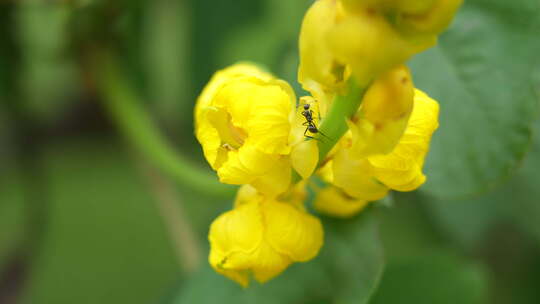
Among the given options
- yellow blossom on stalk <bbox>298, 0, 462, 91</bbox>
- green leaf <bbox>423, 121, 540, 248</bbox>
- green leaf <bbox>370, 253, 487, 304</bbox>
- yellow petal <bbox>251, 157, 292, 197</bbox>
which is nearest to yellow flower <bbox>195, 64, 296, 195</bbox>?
yellow petal <bbox>251, 157, 292, 197</bbox>

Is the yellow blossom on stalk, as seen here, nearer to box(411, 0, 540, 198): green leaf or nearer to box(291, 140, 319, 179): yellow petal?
box(291, 140, 319, 179): yellow petal

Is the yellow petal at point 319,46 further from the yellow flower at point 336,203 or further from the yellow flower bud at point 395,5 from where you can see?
the yellow flower at point 336,203

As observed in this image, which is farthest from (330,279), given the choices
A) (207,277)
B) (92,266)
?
(92,266)

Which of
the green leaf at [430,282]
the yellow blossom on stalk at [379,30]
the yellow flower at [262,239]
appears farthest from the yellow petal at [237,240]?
the green leaf at [430,282]

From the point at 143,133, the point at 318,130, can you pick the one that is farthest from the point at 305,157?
the point at 143,133

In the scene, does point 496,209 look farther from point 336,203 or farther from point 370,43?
point 370,43

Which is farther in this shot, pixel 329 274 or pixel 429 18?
pixel 329 274
